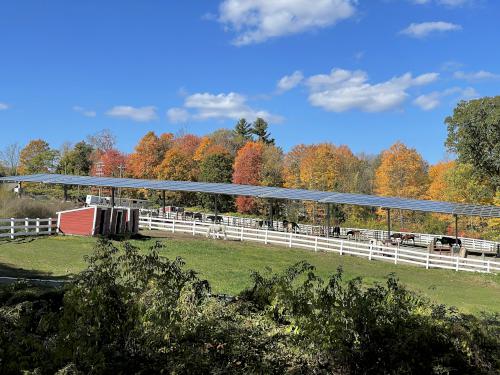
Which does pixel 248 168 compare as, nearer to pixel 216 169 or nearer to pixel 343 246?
pixel 216 169

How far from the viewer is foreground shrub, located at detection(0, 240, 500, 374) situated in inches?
185

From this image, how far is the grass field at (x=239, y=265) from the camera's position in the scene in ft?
45.2

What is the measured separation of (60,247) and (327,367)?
17.0m

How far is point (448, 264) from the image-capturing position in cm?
2258

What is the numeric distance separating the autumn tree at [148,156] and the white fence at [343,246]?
33996 mm

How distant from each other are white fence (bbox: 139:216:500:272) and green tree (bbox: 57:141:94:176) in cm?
5406

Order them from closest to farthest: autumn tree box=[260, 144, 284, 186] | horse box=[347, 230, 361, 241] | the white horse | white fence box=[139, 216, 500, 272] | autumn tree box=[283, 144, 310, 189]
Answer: white fence box=[139, 216, 500, 272] → the white horse → horse box=[347, 230, 361, 241] → autumn tree box=[283, 144, 310, 189] → autumn tree box=[260, 144, 284, 186]

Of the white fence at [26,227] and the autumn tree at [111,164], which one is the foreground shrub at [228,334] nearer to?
the white fence at [26,227]

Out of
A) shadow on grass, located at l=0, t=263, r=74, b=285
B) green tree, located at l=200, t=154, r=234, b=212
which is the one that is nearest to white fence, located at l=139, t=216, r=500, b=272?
shadow on grass, located at l=0, t=263, r=74, b=285

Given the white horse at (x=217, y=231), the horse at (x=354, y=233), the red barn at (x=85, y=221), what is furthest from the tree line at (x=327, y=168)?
the red barn at (x=85, y=221)

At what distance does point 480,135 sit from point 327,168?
949 inches

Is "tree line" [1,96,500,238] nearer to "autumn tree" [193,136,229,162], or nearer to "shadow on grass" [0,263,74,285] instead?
"autumn tree" [193,136,229,162]

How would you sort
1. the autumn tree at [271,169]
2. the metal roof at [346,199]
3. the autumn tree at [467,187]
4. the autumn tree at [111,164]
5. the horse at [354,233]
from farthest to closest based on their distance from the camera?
1. the autumn tree at [111,164]
2. the autumn tree at [271,169]
3. the autumn tree at [467,187]
4. the horse at [354,233]
5. the metal roof at [346,199]

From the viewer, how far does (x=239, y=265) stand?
17.5 m
